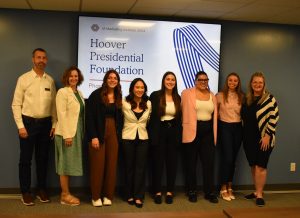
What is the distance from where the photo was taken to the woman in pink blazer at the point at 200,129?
414 centimetres

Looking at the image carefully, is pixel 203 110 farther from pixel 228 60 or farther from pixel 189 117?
pixel 228 60

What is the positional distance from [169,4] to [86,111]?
1.49 m

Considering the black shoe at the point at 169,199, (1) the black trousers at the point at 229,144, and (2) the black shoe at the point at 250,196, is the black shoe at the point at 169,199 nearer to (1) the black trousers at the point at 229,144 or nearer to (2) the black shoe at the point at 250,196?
(1) the black trousers at the point at 229,144

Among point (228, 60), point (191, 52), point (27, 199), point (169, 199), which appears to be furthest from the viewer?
point (228, 60)

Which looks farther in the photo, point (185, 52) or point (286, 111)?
point (286, 111)

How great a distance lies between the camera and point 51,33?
4367 millimetres

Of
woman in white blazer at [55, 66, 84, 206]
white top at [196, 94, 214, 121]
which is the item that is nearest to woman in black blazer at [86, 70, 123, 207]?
woman in white blazer at [55, 66, 84, 206]

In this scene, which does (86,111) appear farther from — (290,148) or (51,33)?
(290,148)

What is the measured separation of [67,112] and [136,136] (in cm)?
79

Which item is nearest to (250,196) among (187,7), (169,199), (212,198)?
(212,198)

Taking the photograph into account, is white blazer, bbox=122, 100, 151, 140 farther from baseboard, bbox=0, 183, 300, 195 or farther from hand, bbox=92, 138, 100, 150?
baseboard, bbox=0, 183, 300, 195

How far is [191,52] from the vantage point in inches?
182

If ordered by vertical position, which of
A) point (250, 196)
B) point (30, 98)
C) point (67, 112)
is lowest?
point (250, 196)

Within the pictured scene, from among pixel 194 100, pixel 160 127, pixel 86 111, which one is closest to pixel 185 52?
pixel 194 100
